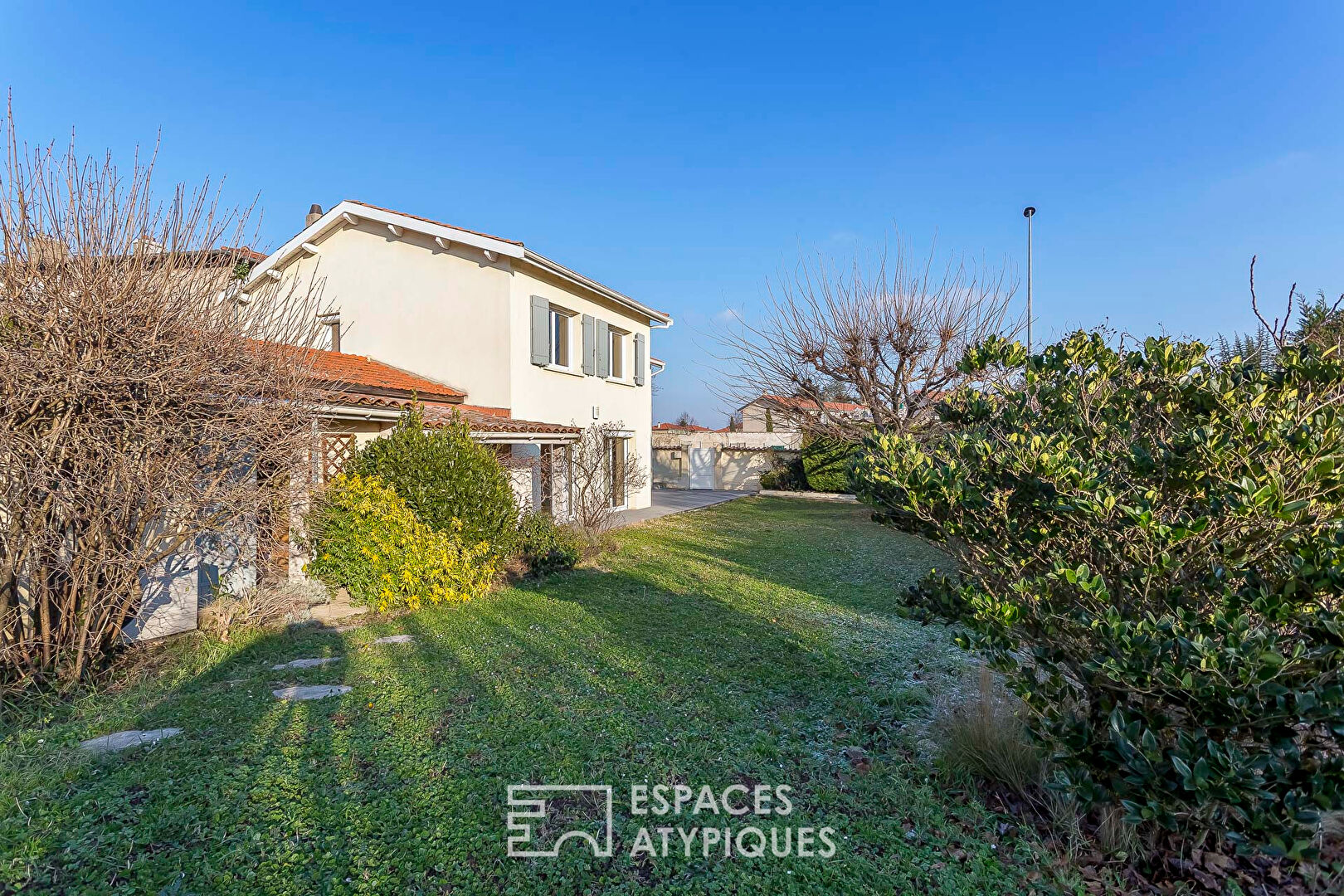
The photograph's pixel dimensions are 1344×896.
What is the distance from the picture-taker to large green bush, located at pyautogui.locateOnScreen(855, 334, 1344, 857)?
2.56m

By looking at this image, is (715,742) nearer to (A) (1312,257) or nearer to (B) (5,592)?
(B) (5,592)

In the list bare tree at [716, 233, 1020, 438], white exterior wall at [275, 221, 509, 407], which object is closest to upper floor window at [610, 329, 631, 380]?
bare tree at [716, 233, 1020, 438]

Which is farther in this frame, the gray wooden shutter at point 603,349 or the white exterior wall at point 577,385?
the gray wooden shutter at point 603,349

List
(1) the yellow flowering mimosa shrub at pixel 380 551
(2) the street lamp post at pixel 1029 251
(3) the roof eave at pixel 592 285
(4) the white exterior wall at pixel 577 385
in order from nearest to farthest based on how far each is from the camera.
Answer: (1) the yellow flowering mimosa shrub at pixel 380 551
(2) the street lamp post at pixel 1029 251
(3) the roof eave at pixel 592 285
(4) the white exterior wall at pixel 577 385

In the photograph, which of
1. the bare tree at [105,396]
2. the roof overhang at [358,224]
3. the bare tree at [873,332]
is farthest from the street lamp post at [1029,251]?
the bare tree at [105,396]

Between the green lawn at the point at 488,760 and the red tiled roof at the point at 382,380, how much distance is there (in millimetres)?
5339

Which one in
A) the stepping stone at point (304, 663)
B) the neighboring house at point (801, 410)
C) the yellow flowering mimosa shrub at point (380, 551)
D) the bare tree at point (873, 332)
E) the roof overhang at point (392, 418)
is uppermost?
the bare tree at point (873, 332)

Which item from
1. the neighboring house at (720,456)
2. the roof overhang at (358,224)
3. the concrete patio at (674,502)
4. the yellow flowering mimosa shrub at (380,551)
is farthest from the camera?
the neighboring house at (720,456)

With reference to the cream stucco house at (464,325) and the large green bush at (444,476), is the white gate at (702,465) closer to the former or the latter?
the cream stucco house at (464,325)

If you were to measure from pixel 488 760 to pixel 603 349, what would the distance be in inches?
588

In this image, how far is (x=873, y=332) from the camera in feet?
50.9

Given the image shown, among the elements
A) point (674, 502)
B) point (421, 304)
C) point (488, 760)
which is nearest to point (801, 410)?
point (674, 502)

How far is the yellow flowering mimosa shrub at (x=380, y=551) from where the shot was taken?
8039 mm

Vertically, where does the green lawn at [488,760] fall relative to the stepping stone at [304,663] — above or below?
below
